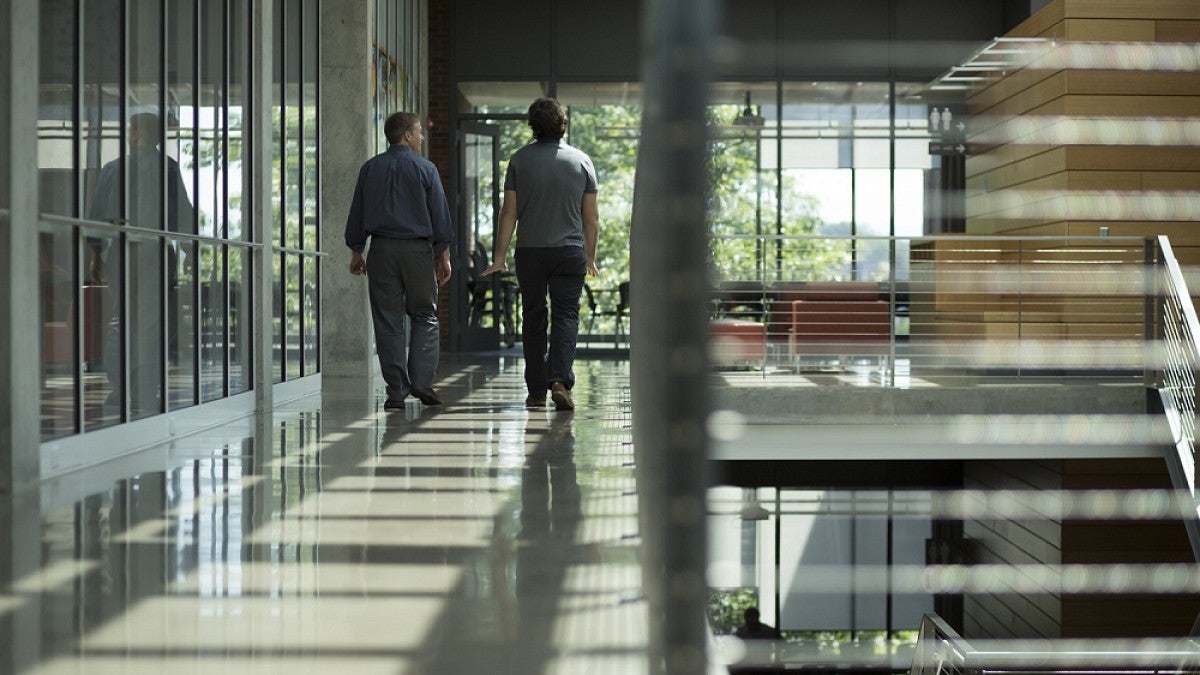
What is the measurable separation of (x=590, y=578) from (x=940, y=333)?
24.3 ft

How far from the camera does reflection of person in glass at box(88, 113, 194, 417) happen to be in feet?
14.6

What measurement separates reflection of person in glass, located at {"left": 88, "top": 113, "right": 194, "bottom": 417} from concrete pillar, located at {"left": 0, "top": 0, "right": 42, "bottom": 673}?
1.74 ft

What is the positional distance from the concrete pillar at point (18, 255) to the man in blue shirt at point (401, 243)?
6.49 feet

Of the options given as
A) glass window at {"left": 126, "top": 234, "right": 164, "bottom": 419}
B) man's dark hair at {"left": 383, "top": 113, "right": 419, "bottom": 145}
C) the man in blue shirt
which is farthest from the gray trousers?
glass window at {"left": 126, "top": 234, "right": 164, "bottom": 419}

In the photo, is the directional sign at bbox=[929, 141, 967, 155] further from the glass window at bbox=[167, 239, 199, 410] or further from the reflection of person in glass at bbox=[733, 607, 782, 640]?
the glass window at bbox=[167, 239, 199, 410]

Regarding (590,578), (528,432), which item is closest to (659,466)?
(590,578)

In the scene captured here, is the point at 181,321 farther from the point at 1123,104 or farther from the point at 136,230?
the point at 1123,104

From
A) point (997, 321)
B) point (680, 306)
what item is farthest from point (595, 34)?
point (680, 306)

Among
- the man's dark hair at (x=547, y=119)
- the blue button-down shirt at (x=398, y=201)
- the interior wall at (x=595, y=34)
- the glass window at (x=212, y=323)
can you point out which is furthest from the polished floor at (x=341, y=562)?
the interior wall at (x=595, y=34)

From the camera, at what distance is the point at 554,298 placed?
5.75 meters

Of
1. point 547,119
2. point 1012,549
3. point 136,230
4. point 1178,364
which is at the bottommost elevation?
point 1012,549

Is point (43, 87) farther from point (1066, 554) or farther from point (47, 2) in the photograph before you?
point (1066, 554)

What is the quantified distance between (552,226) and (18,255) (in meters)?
2.36

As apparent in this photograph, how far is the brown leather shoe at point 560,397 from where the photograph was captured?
18.9 feet
